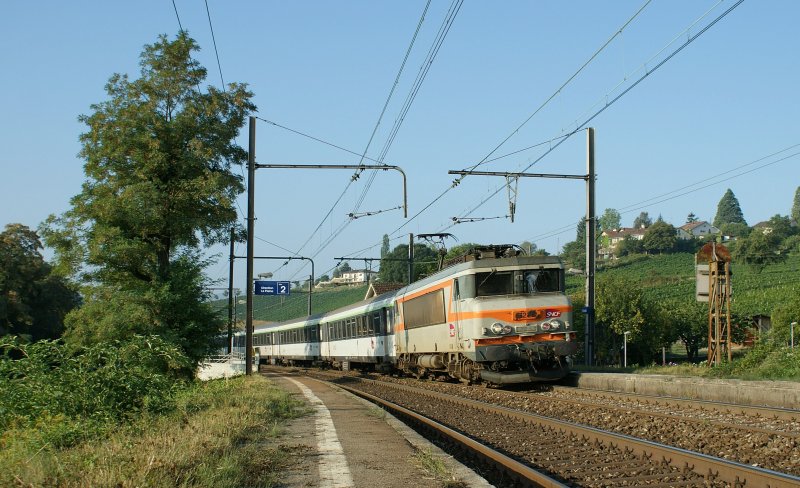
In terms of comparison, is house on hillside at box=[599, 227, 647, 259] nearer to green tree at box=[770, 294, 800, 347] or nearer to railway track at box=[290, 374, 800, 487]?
green tree at box=[770, 294, 800, 347]

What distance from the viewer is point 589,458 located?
851 centimetres

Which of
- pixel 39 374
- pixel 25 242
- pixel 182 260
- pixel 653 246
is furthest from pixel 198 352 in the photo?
pixel 653 246

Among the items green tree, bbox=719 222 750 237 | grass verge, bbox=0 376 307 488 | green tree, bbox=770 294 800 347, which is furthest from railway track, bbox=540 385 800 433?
green tree, bbox=719 222 750 237

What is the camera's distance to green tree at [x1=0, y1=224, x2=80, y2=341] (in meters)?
52.9

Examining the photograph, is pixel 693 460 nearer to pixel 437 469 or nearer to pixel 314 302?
pixel 437 469

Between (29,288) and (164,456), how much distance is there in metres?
54.6

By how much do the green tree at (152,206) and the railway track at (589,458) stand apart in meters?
18.3

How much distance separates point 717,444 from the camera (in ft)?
29.1

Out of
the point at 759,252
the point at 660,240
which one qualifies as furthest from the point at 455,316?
the point at 660,240

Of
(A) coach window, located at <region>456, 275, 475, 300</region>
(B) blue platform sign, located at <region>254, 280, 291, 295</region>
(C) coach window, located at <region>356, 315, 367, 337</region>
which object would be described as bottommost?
(C) coach window, located at <region>356, 315, 367, 337</region>

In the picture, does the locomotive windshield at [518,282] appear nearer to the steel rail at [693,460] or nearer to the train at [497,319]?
the train at [497,319]

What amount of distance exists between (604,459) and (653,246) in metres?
123

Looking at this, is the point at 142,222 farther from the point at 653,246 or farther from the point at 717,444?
the point at 653,246

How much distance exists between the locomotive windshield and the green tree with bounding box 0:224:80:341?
42.4 metres
